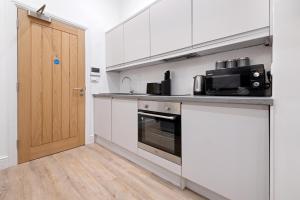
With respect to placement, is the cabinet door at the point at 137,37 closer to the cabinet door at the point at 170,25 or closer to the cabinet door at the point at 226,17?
the cabinet door at the point at 170,25

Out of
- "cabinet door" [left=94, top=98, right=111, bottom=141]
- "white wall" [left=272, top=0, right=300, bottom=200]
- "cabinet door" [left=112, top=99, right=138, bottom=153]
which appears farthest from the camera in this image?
"cabinet door" [left=94, top=98, right=111, bottom=141]

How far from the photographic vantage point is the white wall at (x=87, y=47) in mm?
1775

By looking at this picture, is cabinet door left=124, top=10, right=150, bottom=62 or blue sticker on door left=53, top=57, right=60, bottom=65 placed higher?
cabinet door left=124, top=10, right=150, bottom=62

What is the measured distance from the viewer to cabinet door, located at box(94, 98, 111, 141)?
2.32 metres

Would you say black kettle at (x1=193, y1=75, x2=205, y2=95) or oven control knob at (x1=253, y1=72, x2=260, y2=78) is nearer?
oven control knob at (x1=253, y1=72, x2=260, y2=78)

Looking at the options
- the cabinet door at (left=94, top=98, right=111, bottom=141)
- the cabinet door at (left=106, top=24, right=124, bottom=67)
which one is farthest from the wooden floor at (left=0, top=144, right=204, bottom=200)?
the cabinet door at (left=106, top=24, right=124, bottom=67)

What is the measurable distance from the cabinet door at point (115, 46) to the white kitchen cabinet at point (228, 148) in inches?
67.1

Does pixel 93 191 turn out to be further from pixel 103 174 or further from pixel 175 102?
pixel 175 102

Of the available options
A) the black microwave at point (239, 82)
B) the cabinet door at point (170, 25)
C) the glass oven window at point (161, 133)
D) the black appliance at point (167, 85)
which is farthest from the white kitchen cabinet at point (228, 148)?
the cabinet door at point (170, 25)

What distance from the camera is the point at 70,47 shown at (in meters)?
2.36

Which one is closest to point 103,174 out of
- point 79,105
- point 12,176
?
point 12,176

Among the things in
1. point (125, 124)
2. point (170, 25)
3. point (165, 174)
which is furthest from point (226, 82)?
point (125, 124)

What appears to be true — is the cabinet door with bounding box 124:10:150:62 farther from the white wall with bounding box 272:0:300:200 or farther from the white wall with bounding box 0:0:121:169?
the white wall with bounding box 272:0:300:200

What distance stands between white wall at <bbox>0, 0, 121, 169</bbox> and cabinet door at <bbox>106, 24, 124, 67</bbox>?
0.12m
